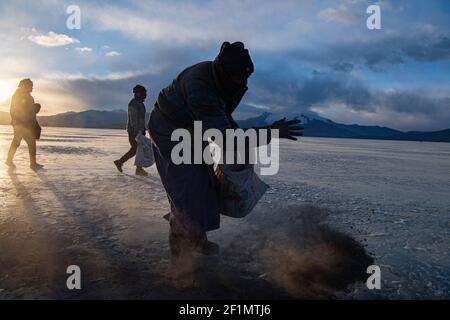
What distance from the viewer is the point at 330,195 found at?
585cm

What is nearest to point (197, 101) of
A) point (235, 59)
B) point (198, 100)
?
point (198, 100)

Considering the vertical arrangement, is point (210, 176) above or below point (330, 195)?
above

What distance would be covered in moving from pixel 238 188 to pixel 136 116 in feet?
16.9

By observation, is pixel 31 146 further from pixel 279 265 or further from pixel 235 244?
pixel 279 265

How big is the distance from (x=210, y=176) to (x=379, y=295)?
1449mm

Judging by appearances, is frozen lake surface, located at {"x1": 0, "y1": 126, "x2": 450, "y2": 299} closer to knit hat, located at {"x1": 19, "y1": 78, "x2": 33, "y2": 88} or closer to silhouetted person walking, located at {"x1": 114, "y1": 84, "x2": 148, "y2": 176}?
silhouetted person walking, located at {"x1": 114, "y1": 84, "x2": 148, "y2": 176}

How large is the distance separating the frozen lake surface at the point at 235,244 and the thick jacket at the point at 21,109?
2151 millimetres

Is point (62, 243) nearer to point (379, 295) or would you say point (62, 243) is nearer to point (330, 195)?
point (379, 295)

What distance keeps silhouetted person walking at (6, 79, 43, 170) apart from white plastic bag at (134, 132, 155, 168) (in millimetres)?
2431

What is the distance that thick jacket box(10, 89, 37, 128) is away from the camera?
7516 mm

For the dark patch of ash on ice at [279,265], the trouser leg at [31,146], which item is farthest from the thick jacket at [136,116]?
the dark patch of ash on ice at [279,265]

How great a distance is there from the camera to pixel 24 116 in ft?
24.8

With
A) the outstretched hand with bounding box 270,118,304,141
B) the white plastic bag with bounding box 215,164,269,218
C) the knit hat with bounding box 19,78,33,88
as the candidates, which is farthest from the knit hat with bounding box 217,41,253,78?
the knit hat with bounding box 19,78,33,88
